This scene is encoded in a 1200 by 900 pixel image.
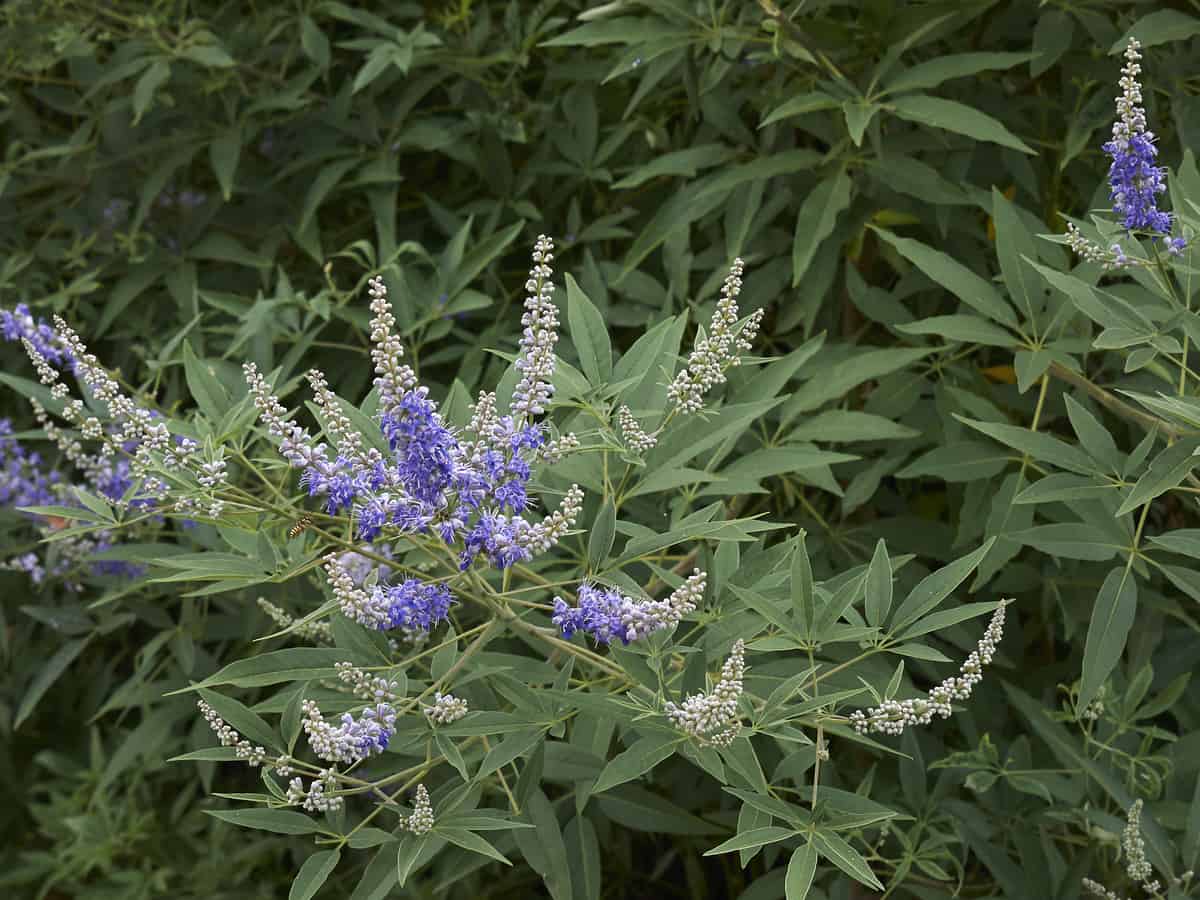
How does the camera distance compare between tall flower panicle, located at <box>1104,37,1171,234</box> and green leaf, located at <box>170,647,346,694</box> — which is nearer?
green leaf, located at <box>170,647,346,694</box>

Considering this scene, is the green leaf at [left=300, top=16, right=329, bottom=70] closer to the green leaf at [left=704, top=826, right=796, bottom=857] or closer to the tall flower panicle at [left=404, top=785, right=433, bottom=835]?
the tall flower panicle at [left=404, top=785, right=433, bottom=835]

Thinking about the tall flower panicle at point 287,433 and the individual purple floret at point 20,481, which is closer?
the tall flower panicle at point 287,433

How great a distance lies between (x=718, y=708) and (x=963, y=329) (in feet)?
3.54

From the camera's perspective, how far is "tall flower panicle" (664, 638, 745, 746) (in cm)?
163

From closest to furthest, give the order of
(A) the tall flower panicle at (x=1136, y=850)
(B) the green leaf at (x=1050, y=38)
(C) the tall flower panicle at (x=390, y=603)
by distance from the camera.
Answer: (C) the tall flower panicle at (x=390, y=603) < (A) the tall flower panicle at (x=1136, y=850) < (B) the green leaf at (x=1050, y=38)

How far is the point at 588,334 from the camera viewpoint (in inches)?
84.9

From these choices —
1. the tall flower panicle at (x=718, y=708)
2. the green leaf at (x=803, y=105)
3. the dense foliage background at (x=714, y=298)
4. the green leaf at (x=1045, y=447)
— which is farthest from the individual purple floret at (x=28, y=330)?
the green leaf at (x=1045, y=447)

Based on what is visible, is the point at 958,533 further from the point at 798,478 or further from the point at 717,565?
the point at 717,565

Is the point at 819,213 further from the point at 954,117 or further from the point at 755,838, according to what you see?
the point at 755,838

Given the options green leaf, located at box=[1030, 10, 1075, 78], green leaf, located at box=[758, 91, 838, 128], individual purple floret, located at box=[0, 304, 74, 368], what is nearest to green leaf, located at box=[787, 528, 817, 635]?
green leaf, located at box=[758, 91, 838, 128]

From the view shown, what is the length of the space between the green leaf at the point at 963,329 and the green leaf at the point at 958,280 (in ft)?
0.10

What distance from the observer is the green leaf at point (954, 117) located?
2.39 meters

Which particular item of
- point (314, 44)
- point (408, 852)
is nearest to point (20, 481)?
point (314, 44)

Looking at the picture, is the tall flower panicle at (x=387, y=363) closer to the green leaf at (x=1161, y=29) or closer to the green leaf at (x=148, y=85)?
the green leaf at (x=1161, y=29)
